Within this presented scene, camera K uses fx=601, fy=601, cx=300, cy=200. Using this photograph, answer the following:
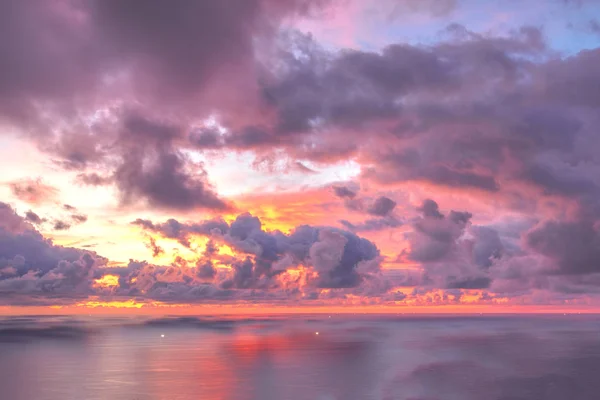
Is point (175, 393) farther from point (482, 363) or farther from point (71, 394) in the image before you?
point (482, 363)

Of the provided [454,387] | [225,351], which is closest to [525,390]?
[454,387]

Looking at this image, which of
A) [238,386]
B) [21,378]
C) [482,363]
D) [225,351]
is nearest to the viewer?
[238,386]

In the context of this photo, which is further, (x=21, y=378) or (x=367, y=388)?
(x=21, y=378)

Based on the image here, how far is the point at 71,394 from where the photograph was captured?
66.6 metres

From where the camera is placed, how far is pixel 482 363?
313 ft

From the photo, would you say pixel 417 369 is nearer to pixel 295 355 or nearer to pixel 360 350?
pixel 295 355

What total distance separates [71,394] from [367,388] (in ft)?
108

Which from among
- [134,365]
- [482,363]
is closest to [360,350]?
[482,363]

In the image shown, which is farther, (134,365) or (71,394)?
(134,365)

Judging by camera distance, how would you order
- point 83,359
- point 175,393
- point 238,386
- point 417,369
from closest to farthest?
point 175,393, point 238,386, point 417,369, point 83,359

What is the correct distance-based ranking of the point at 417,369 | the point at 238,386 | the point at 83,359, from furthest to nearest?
1. the point at 83,359
2. the point at 417,369
3. the point at 238,386

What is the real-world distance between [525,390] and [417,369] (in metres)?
22.6

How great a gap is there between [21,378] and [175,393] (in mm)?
28626

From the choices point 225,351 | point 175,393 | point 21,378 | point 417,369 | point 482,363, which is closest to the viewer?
point 175,393
